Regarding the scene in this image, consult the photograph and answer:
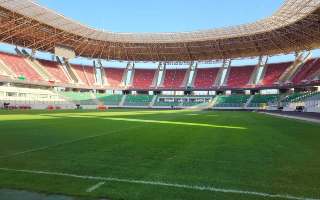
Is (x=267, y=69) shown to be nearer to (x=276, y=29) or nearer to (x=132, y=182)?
(x=276, y=29)

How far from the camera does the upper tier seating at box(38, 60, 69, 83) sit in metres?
76.3

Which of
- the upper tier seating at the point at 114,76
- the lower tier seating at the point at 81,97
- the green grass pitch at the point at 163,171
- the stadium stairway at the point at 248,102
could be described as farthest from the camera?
the upper tier seating at the point at 114,76

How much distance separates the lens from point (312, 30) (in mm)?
54312

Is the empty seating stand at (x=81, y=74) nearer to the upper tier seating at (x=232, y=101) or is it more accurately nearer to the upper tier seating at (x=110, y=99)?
the upper tier seating at (x=110, y=99)

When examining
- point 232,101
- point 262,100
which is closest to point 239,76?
point 232,101

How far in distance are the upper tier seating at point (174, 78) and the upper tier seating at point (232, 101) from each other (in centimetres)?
1216

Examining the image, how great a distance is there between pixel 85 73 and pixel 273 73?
5255 cm

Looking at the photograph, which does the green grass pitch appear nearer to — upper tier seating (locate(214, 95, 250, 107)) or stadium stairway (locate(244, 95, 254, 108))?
stadium stairway (locate(244, 95, 254, 108))

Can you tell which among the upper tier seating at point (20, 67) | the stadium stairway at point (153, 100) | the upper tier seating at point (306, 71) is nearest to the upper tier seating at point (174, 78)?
the stadium stairway at point (153, 100)

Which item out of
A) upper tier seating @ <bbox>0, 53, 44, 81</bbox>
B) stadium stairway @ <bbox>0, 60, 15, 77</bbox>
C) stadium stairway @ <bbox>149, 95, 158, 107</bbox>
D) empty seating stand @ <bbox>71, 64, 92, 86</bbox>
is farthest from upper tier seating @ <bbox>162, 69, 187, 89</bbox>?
Result: stadium stairway @ <bbox>0, 60, 15, 77</bbox>

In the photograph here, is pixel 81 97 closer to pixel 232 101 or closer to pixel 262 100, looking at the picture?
pixel 232 101

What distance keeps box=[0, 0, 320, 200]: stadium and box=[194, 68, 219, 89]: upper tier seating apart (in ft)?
1.46

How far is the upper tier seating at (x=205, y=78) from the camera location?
8342 cm

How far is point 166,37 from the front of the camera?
6862cm
